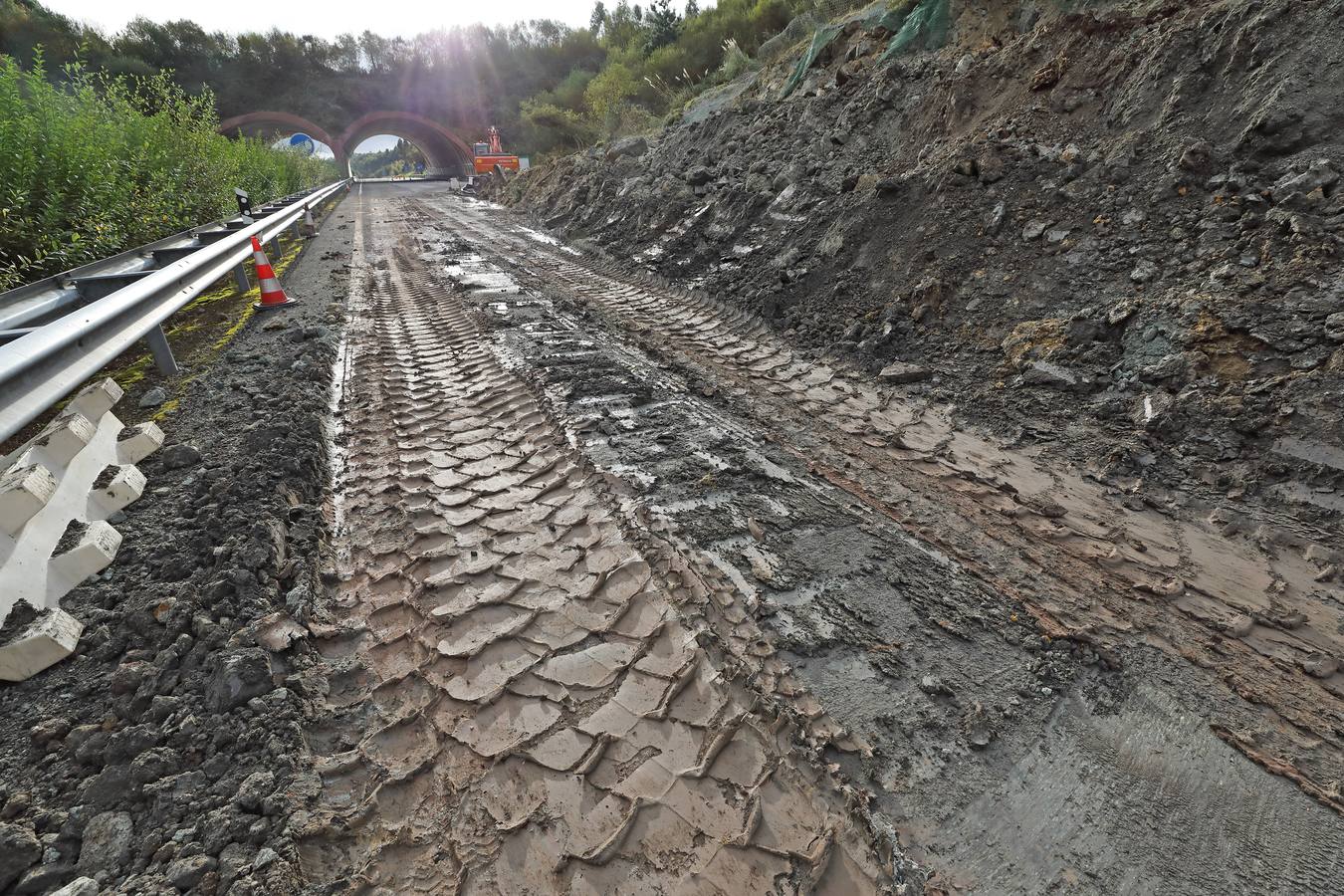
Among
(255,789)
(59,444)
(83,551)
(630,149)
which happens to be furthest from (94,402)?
(630,149)

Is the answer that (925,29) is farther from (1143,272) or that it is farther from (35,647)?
(35,647)

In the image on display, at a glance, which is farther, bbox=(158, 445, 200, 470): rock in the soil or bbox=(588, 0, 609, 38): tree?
bbox=(588, 0, 609, 38): tree

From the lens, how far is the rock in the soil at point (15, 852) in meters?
1.44

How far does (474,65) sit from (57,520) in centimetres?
4686

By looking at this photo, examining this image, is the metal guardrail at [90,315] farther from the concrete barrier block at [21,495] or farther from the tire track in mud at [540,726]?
the tire track in mud at [540,726]

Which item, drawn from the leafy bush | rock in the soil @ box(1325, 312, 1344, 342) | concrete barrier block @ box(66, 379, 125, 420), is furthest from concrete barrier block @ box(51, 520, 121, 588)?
rock in the soil @ box(1325, 312, 1344, 342)

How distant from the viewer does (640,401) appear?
13.0ft

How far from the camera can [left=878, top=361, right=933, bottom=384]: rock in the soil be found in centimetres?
426

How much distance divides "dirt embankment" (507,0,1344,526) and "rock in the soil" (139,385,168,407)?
469cm

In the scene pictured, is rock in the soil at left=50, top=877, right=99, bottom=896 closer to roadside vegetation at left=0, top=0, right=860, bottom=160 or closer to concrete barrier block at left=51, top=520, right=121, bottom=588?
concrete barrier block at left=51, top=520, right=121, bottom=588

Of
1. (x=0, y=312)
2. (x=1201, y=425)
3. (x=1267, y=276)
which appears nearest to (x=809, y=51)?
(x=1267, y=276)

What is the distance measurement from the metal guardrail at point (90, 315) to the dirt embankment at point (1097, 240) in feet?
15.2

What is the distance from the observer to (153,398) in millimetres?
3748

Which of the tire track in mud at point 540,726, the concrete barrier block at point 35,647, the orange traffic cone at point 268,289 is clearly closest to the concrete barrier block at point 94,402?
the tire track in mud at point 540,726
